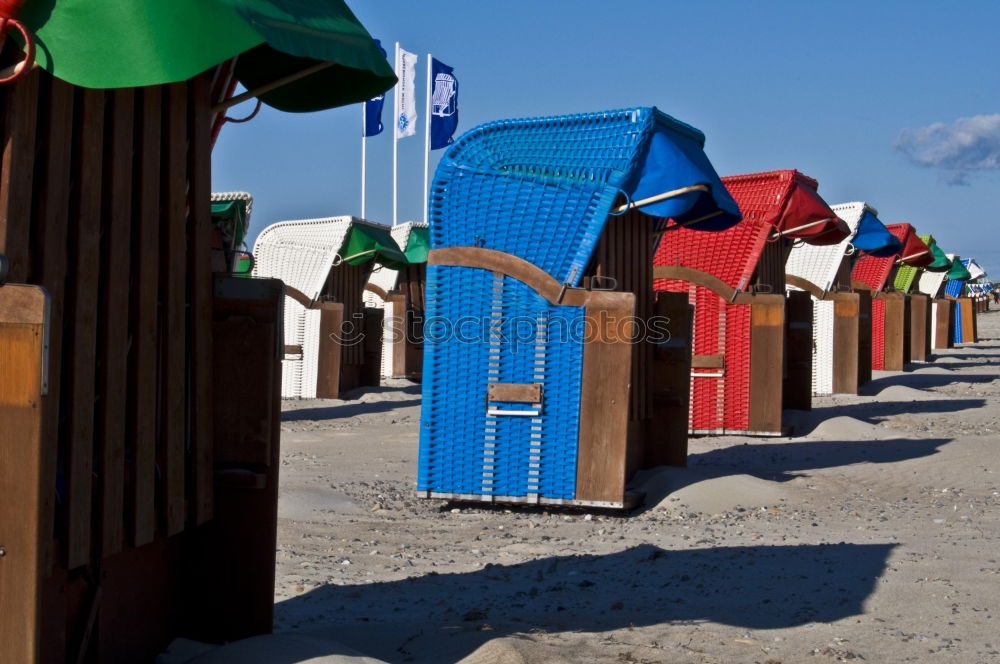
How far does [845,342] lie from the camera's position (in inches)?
626

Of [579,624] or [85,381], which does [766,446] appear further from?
[85,381]

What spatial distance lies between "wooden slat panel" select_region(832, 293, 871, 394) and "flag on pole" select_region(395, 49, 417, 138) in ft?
42.2

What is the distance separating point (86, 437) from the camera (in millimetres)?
3189

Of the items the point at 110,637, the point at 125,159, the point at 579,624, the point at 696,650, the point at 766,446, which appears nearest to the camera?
the point at 125,159

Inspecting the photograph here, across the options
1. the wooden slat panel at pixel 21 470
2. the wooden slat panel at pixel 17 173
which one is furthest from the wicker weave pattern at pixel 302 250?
the wooden slat panel at pixel 21 470

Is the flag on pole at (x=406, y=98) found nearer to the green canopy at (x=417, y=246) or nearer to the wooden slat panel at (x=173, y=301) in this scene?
the green canopy at (x=417, y=246)

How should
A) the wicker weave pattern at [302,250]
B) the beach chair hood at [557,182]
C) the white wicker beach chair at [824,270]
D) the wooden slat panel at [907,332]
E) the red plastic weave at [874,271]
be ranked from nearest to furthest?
the beach chair hood at [557,182] < the white wicker beach chair at [824,270] < the wicker weave pattern at [302,250] < the wooden slat panel at [907,332] < the red plastic weave at [874,271]

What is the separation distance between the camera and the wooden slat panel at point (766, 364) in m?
11.2

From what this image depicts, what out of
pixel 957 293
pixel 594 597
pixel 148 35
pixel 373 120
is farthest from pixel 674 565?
pixel 957 293

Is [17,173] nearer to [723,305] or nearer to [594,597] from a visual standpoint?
[594,597]

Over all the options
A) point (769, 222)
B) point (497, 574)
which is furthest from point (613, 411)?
point (769, 222)

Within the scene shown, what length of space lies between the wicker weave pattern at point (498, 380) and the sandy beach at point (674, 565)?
274 millimetres

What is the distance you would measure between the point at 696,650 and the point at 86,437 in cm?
227

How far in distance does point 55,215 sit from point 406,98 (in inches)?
935
